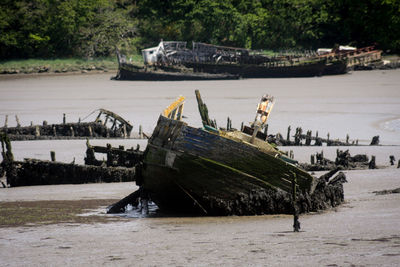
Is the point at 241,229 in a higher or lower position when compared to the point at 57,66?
lower

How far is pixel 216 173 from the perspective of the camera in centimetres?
1480

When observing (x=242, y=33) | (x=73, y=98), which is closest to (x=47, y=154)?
(x=73, y=98)

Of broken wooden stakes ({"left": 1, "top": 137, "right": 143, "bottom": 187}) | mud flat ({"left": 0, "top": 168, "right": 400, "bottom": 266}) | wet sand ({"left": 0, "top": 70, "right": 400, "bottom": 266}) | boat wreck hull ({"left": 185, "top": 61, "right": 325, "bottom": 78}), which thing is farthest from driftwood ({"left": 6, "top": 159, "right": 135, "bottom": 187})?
boat wreck hull ({"left": 185, "top": 61, "right": 325, "bottom": 78})

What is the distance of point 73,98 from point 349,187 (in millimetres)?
28384

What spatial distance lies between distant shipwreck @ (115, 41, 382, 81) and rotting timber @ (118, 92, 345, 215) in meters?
42.8

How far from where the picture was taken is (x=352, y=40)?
68312 mm

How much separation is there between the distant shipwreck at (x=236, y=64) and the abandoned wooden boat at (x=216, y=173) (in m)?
42.9

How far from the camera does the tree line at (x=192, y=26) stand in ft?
217

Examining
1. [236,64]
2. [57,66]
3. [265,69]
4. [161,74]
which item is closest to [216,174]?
[161,74]

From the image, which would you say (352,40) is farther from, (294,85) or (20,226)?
(20,226)

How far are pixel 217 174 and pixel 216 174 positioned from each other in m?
0.02

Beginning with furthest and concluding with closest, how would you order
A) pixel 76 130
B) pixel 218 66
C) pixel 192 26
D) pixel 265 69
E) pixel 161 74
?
1. pixel 192 26
2. pixel 218 66
3. pixel 265 69
4. pixel 161 74
5. pixel 76 130

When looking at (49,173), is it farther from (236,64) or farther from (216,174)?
(236,64)

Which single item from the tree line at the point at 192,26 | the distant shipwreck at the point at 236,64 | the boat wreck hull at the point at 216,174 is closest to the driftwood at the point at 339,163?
the boat wreck hull at the point at 216,174
